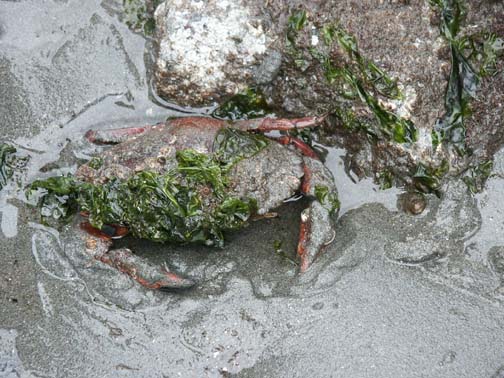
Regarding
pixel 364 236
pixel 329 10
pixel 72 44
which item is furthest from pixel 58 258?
pixel 329 10

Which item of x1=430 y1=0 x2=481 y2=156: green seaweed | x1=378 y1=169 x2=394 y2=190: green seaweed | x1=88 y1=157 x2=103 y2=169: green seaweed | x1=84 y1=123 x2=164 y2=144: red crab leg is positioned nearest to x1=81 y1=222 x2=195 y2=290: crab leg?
x1=88 y1=157 x2=103 y2=169: green seaweed

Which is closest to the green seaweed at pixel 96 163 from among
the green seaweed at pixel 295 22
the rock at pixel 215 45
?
the rock at pixel 215 45

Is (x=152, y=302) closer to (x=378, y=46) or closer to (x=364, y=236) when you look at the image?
(x=364, y=236)

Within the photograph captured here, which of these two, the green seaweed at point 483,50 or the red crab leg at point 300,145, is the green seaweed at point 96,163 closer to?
the red crab leg at point 300,145

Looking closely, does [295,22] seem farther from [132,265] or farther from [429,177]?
[132,265]

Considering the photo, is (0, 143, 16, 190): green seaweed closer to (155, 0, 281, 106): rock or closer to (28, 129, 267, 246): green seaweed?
(28, 129, 267, 246): green seaweed
